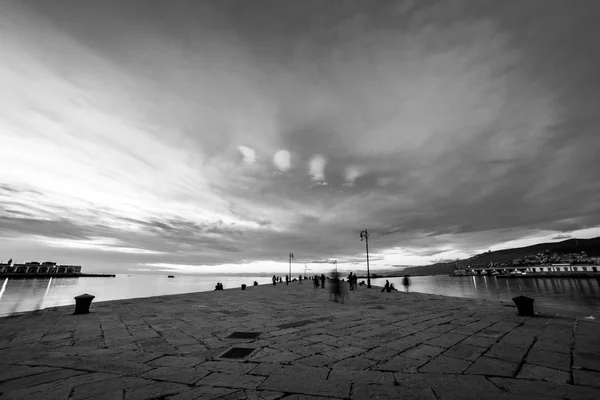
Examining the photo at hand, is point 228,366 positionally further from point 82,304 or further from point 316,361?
point 82,304

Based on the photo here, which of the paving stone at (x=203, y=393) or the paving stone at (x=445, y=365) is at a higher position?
the paving stone at (x=445, y=365)

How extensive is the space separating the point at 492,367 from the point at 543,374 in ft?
2.05

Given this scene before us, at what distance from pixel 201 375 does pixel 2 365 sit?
383 cm

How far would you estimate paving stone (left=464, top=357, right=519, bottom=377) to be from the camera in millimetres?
3861

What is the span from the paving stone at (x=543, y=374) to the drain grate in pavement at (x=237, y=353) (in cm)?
450

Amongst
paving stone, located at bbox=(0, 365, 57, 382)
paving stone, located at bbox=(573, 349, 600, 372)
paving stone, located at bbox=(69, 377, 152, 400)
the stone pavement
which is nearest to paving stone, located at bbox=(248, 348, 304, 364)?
the stone pavement

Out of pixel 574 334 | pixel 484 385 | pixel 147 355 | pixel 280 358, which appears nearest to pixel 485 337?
pixel 574 334

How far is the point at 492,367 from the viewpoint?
4117mm

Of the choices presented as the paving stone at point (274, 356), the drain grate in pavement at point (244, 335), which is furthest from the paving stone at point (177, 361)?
the drain grate in pavement at point (244, 335)

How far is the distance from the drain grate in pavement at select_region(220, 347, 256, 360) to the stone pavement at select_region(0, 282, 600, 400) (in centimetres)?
16

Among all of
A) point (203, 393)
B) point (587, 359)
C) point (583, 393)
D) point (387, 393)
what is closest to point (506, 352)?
point (587, 359)

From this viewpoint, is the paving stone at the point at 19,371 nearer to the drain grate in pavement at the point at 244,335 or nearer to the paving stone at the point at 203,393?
the paving stone at the point at 203,393

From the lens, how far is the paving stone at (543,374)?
362 cm

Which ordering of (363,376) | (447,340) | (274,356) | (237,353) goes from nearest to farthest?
(363,376) → (274,356) → (237,353) → (447,340)
